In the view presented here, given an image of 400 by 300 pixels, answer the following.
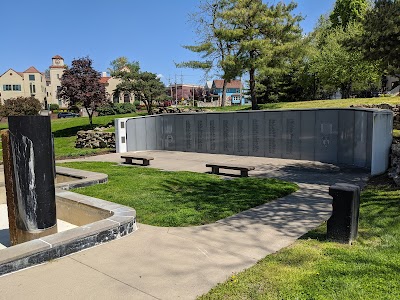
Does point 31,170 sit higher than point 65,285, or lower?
higher

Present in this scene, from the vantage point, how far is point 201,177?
33.2 ft

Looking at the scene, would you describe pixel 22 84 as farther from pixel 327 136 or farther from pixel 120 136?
pixel 327 136

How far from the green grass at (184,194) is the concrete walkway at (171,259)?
1.25 feet

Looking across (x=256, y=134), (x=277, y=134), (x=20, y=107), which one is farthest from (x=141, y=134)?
(x=20, y=107)

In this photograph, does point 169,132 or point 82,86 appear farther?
point 82,86

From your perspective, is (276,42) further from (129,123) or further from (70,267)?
(70,267)

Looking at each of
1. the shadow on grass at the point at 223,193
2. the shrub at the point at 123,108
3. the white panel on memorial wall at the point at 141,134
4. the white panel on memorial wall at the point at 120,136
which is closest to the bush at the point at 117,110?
the shrub at the point at 123,108

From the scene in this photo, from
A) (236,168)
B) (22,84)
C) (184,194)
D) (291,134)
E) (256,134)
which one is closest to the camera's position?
(184,194)

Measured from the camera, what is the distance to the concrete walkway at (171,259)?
148 inches

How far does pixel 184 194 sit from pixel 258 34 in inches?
589

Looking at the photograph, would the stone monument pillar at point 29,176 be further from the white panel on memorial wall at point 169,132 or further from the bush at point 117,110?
the bush at point 117,110

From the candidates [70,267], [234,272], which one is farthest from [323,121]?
[70,267]

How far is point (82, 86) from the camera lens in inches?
984

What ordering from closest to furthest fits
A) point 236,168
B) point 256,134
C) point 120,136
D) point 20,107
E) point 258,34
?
point 236,168 < point 256,134 < point 120,136 < point 258,34 < point 20,107
